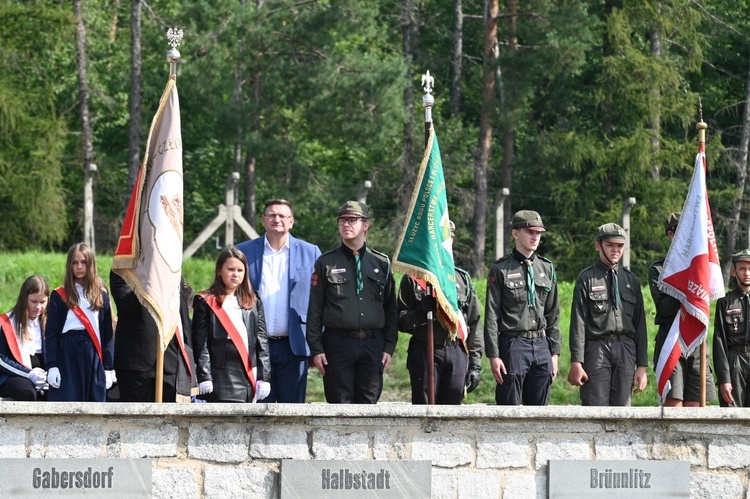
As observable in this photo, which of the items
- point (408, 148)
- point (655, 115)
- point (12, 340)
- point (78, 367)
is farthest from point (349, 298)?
point (655, 115)

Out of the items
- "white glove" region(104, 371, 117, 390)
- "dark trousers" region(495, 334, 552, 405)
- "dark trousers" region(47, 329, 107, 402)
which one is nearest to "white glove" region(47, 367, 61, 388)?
"dark trousers" region(47, 329, 107, 402)

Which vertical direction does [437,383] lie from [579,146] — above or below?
below

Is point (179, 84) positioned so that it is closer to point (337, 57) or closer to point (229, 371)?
point (337, 57)

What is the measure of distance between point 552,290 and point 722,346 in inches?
52.7

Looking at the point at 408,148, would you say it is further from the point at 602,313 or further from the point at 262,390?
the point at 262,390

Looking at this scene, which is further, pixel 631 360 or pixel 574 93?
pixel 574 93

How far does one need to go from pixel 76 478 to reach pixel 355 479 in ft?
5.38

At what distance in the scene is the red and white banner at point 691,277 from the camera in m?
9.14

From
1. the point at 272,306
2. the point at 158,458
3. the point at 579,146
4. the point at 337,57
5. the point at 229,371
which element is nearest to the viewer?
the point at 158,458

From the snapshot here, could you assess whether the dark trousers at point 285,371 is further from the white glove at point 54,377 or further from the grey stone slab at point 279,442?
the white glove at point 54,377

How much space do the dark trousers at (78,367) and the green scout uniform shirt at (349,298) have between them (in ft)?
4.76

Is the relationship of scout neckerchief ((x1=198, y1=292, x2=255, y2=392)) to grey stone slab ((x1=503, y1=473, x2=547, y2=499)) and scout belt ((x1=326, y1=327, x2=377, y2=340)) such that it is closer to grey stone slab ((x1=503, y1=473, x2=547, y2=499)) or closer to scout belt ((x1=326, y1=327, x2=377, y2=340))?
scout belt ((x1=326, y1=327, x2=377, y2=340))

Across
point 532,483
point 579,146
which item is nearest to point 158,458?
point 532,483

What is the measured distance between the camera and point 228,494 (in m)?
7.82
